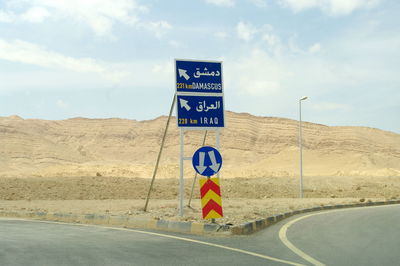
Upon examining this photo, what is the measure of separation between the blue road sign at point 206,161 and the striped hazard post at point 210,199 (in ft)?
1.10

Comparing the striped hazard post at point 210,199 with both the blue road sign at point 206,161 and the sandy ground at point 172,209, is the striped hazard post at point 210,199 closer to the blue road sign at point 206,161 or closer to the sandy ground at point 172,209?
the blue road sign at point 206,161

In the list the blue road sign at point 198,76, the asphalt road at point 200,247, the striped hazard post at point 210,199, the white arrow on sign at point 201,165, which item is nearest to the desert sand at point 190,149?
the blue road sign at point 198,76

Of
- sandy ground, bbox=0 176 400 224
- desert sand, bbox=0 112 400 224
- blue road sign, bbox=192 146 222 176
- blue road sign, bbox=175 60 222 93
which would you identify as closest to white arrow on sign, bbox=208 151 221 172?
blue road sign, bbox=192 146 222 176

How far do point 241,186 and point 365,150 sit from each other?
67447 mm

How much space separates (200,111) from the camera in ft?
47.0

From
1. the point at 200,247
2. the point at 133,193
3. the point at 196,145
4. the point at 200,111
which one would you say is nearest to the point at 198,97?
the point at 200,111

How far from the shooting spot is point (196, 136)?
10762cm

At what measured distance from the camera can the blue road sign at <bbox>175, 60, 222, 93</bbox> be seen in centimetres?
1435

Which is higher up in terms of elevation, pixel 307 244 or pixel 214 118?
pixel 214 118

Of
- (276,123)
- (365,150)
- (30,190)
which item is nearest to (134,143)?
(276,123)

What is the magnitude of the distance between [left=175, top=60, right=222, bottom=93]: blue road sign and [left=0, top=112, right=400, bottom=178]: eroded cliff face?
6375 cm

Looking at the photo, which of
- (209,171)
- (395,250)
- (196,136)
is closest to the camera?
(395,250)

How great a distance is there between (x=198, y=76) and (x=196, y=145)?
89752 millimetres

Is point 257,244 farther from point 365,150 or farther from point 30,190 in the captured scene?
point 365,150
